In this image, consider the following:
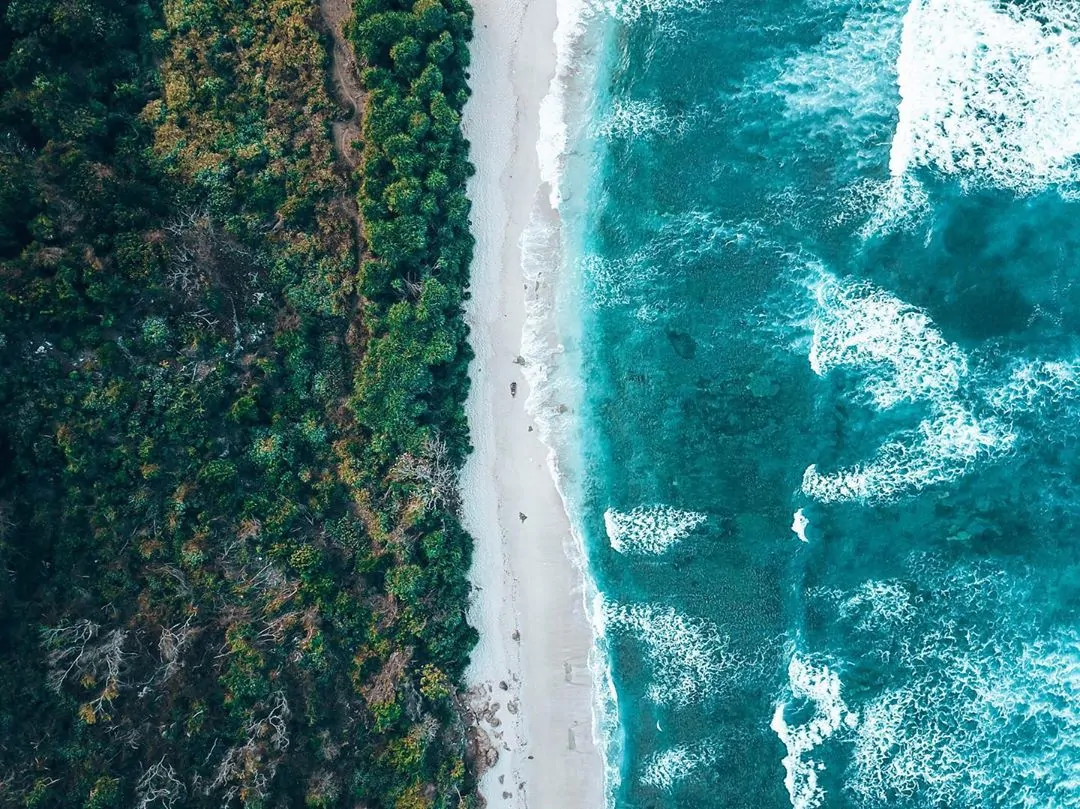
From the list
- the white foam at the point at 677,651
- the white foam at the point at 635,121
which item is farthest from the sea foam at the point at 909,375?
the white foam at the point at 635,121

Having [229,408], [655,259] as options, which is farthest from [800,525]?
[229,408]

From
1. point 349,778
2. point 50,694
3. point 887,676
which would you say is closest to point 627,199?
point 887,676

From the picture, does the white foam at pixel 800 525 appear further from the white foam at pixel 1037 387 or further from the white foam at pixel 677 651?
the white foam at pixel 1037 387

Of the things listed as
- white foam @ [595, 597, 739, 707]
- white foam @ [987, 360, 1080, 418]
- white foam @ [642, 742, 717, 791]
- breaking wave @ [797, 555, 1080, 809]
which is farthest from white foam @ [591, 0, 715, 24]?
white foam @ [642, 742, 717, 791]

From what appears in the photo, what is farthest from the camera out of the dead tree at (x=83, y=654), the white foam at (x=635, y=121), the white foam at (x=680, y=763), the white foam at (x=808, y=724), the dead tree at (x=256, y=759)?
the white foam at (x=635, y=121)

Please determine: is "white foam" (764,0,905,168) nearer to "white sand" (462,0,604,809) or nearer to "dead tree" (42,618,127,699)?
"white sand" (462,0,604,809)

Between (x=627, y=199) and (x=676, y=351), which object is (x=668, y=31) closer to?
(x=627, y=199)
